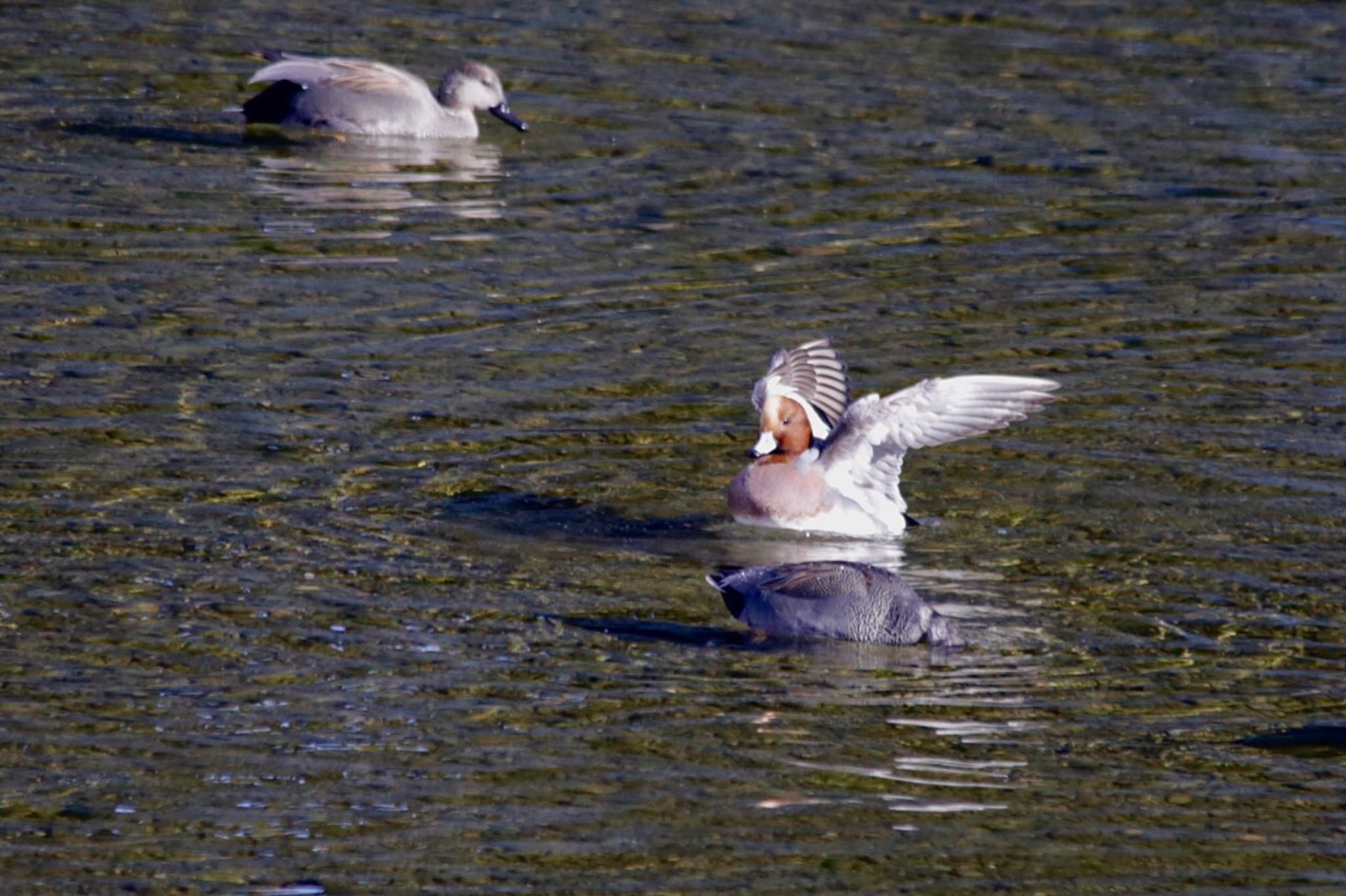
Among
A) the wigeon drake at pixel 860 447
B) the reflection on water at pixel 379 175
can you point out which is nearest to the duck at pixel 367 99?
the reflection on water at pixel 379 175

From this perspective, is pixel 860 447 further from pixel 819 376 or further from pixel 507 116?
pixel 507 116

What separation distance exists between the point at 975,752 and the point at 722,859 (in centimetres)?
94

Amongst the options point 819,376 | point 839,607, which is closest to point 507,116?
point 819,376

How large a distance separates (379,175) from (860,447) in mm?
5309

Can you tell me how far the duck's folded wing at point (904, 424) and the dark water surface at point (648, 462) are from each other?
0.84ft

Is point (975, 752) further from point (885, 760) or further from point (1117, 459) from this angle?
point (1117, 459)

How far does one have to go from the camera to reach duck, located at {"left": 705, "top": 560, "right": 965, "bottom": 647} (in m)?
7.04

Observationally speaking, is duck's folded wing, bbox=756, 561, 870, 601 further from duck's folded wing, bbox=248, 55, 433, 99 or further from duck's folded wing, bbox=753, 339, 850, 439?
duck's folded wing, bbox=248, 55, 433, 99

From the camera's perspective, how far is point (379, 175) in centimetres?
1320

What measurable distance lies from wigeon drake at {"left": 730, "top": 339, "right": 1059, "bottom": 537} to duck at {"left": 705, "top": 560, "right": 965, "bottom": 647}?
1.14m

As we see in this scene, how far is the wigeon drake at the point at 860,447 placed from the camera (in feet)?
27.5

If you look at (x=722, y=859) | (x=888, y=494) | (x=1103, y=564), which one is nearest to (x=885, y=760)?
(x=722, y=859)

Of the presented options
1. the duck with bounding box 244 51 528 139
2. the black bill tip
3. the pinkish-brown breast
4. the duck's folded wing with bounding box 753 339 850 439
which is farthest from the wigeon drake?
the duck with bounding box 244 51 528 139

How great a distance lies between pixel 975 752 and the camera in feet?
20.1
